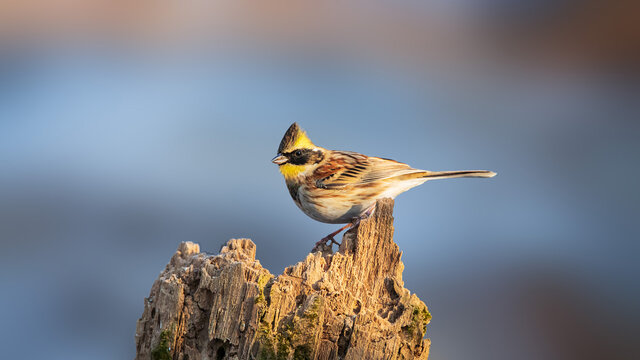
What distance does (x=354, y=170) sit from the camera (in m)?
5.65

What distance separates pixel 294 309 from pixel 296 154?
2364mm

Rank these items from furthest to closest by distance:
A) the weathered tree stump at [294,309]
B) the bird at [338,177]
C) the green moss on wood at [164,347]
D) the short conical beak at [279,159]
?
the short conical beak at [279,159]
the bird at [338,177]
the green moss on wood at [164,347]
the weathered tree stump at [294,309]

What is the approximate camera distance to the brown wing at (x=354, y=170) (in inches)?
216

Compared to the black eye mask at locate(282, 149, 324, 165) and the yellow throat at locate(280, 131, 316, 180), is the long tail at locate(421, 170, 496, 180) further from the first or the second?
the yellow throat at locate(280, 131, 316, 180)

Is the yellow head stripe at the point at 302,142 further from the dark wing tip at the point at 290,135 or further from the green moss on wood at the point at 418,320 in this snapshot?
the green moss on wood at the point at 418,320

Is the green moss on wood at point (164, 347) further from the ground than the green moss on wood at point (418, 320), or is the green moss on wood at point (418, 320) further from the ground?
the green moss on wood at point (418, 320)

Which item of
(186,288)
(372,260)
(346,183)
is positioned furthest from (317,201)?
(186,288)

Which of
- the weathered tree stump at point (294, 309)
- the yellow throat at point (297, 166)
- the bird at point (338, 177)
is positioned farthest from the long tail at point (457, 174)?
the weathered tree stump at point (294, 309)

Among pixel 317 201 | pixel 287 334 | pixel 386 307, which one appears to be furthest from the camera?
pixel 317 201

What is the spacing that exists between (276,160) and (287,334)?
→ 96.0 inches

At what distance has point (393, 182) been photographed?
5504mm

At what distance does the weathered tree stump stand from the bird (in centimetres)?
137

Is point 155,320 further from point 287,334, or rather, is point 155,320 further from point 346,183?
point 346,183

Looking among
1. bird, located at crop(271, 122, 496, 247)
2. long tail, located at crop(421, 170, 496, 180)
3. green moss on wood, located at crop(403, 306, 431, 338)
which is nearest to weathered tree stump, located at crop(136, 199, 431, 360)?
green moss on wood, located at crop(403, 306, 431, 338)
